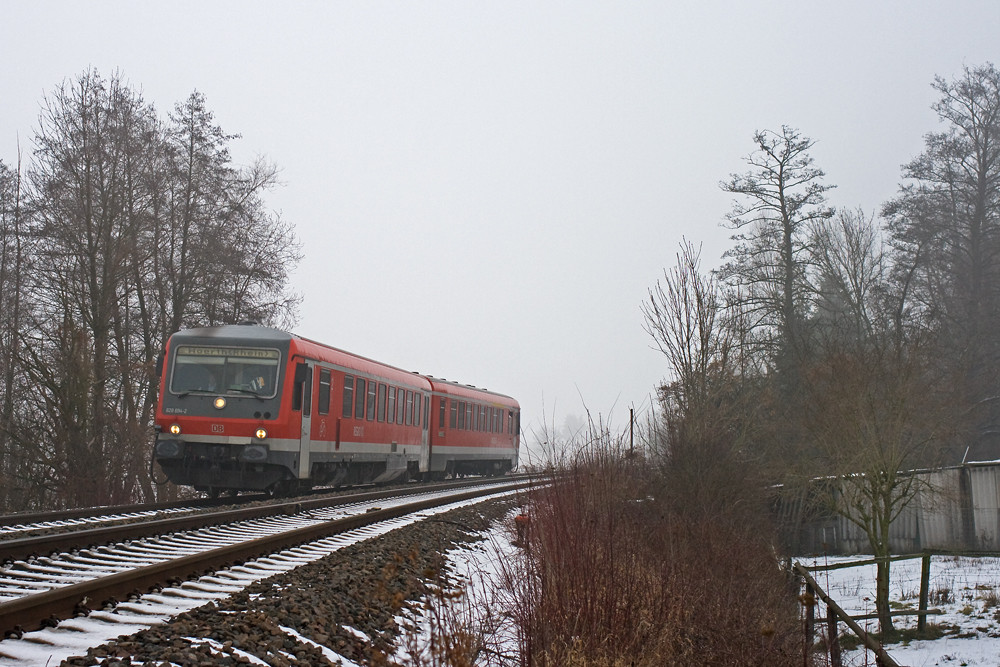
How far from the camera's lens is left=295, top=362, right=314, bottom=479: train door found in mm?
16312

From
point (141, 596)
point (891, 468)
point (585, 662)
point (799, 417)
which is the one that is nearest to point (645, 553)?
point (585, 662)

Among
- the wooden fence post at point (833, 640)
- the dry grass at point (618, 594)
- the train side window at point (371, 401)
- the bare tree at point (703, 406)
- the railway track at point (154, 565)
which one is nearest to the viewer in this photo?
the railway track at point (154, 565)

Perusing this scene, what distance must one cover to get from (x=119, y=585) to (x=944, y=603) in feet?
59.1

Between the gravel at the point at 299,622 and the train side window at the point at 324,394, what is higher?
the train side window at the point at 324,394

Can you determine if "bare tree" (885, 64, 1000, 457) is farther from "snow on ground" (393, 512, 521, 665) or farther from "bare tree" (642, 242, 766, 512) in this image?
"snow on ground" (393, 512, 521, 665)

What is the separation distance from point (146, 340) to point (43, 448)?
7276 mm

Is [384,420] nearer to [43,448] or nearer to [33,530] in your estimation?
[43,448]

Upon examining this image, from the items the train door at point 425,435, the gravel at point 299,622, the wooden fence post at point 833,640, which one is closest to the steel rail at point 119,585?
the gravel at point 299,622

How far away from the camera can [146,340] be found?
26.7 m

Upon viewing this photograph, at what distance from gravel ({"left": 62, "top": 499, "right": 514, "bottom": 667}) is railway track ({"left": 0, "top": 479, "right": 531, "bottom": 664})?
1.33 ft

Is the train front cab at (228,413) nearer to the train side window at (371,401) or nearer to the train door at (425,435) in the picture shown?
the train side window at (371,401)

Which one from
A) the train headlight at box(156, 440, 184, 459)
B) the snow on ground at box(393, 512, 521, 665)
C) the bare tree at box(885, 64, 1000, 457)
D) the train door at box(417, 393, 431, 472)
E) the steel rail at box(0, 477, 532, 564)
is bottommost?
the snow on ground at box(393, 512, 521, 665)

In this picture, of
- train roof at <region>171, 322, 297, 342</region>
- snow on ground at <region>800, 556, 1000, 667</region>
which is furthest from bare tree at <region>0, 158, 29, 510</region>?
snow on ground at <region>800, 556, 1000, 667</region>

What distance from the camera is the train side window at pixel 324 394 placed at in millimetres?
17391
